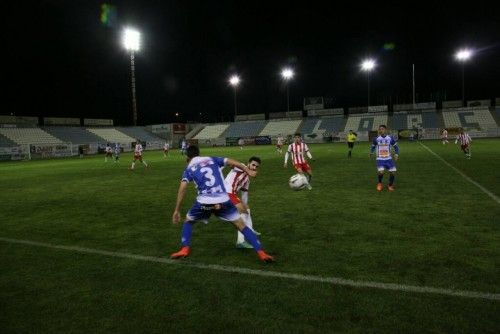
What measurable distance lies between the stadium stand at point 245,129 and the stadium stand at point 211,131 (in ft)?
4.65

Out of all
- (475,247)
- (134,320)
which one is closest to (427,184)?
(475,247)

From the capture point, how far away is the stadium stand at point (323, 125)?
212 ft

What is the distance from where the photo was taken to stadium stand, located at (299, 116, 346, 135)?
64.5 metres

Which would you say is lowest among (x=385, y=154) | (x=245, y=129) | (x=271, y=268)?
(x=271, y=268)

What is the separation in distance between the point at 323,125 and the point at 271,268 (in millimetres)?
63942

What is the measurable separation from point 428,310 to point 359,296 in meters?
0.77

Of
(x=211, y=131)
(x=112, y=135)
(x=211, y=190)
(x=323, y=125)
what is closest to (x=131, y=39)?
(x=112, y=135)

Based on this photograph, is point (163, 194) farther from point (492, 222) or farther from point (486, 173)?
point (486, 173)

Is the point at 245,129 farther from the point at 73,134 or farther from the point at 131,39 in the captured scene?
the point at 73,134

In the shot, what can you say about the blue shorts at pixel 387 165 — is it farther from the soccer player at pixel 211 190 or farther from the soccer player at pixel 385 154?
the soccer player at pixel 211 190

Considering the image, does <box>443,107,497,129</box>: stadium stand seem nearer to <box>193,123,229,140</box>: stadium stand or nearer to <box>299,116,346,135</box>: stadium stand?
<box>299,116,346,135</box>: stadium stand

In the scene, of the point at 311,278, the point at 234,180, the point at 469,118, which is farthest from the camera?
the point at 469,118

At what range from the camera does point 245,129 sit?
243ft

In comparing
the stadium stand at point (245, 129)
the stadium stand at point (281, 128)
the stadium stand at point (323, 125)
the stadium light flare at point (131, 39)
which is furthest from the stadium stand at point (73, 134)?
the stadium stand at point (323, 125)
